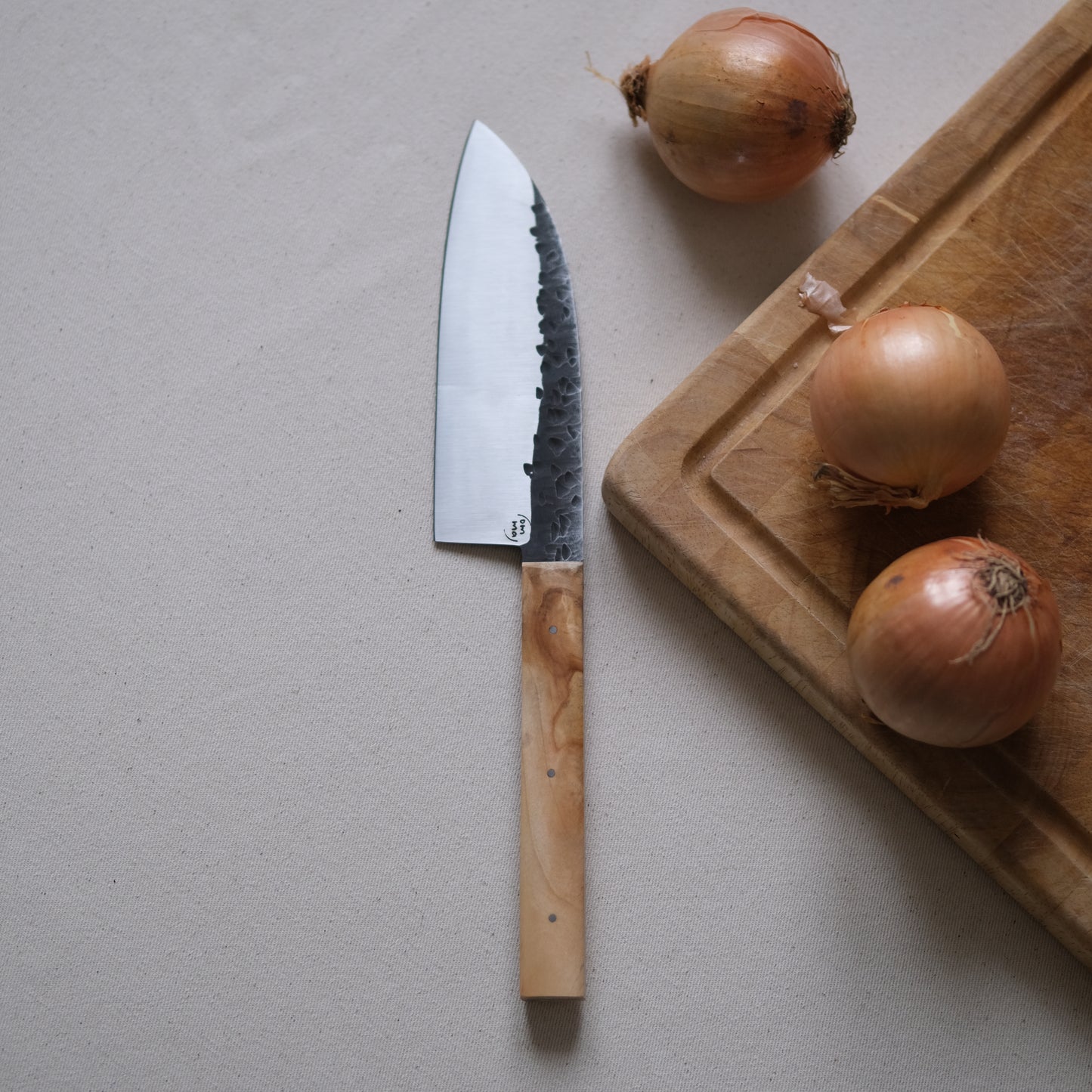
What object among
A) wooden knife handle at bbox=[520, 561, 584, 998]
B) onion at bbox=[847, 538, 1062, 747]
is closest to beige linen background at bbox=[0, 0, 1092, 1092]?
wooden knife handle at bbox=[520, 561, 584, 998]

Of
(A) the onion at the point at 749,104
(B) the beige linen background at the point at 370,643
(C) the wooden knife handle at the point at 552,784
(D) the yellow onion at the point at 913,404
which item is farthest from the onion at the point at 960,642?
(A) the onion at the point at 749,104

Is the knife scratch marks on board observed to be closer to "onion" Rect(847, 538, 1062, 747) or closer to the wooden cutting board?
the wooden cutting board

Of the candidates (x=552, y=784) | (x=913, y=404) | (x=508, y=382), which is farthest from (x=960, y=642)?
(x=508, y=382)

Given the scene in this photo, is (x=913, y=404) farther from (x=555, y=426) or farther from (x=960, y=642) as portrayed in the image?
(x=555, y=426)

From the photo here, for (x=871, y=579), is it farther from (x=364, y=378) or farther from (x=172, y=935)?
(x=172, y=935)

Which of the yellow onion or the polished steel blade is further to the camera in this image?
the polished steel blade

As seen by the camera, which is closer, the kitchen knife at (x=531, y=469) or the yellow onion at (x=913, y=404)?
the yellow onion at (x=913, y=404)

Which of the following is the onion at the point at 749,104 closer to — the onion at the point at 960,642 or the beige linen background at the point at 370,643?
the beige linen background at the point at 370,643
